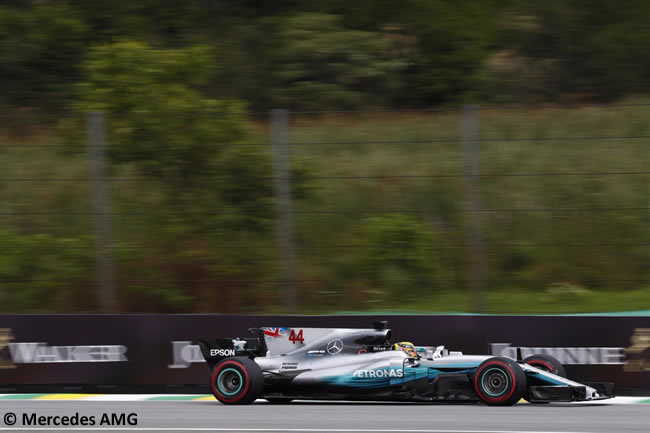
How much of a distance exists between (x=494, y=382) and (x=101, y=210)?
17.0 feet

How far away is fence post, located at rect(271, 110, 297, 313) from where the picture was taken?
10.6m

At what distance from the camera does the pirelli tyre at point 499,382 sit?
26.3 feet

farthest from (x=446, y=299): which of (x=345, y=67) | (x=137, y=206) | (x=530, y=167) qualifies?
(x=345, y=67)

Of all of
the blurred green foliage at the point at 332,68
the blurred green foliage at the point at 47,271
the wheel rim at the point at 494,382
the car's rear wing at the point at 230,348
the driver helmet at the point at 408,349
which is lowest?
the wheel rim at the point at 494,382

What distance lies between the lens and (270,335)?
353 inches

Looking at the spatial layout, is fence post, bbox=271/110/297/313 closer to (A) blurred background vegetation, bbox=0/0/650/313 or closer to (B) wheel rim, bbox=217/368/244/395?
(A) blurred background vegetation, bbox=0/0/650/313

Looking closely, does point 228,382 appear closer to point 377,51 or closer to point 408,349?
point 408,349

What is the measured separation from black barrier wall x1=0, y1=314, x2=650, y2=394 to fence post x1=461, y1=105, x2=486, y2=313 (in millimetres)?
1011

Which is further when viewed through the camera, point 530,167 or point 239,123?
point 239,123

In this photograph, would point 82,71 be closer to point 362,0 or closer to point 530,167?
point 362,0

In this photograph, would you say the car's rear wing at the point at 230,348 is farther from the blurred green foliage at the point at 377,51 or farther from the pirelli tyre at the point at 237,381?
the blurred green foliage at the point at 377,51

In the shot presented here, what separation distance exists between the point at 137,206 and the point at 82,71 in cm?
1262

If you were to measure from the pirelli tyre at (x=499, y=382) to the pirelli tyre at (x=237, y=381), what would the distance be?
2059 millimetres

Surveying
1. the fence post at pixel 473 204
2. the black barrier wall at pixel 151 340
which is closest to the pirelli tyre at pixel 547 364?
the black barrier wall at pixel 151 340
